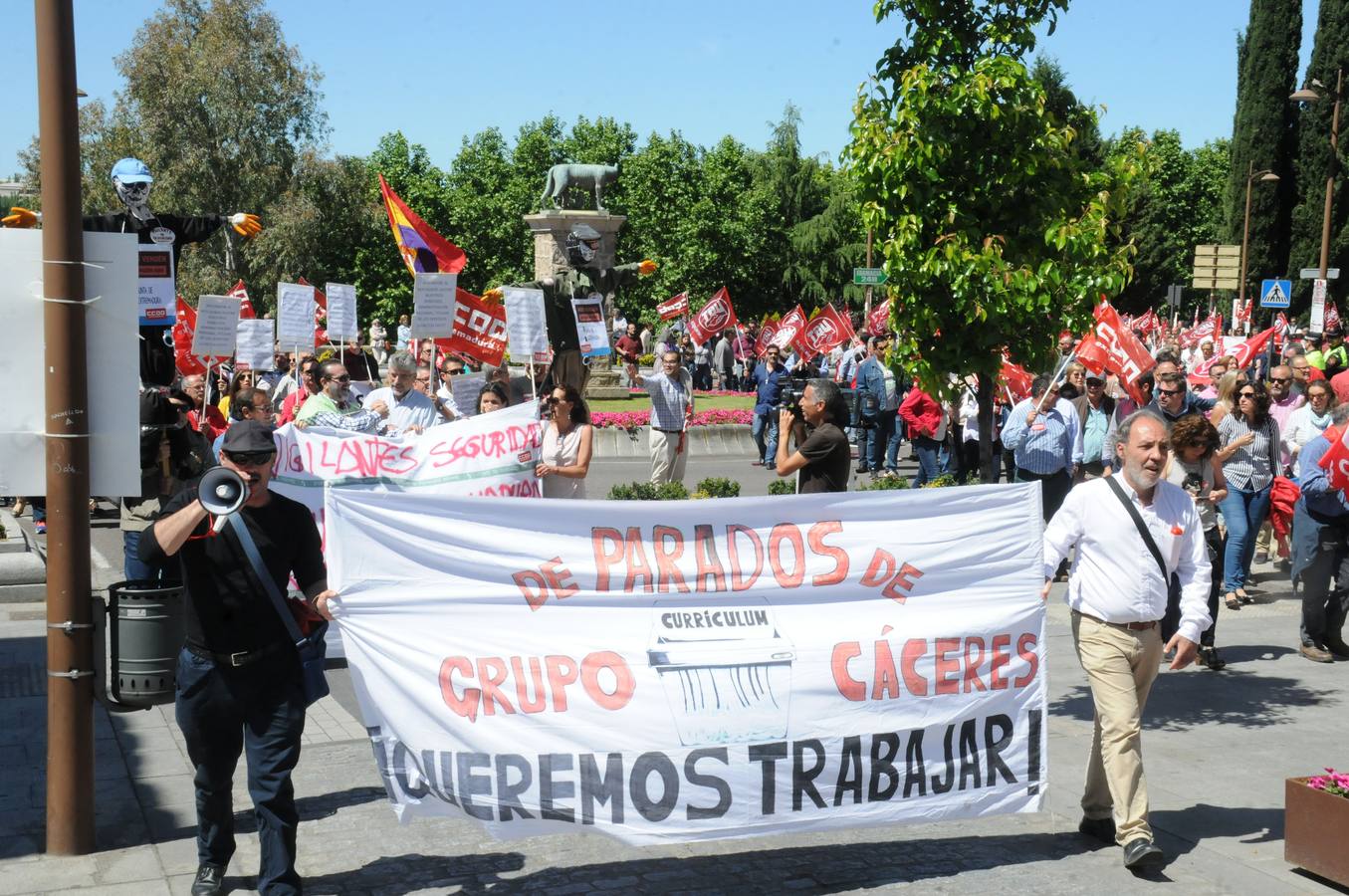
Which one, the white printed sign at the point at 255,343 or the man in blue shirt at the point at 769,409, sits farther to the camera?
the man in blue shirt at the point at 769,409

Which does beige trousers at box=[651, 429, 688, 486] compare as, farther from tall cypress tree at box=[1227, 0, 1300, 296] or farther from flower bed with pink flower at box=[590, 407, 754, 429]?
tall cypress tree at box=[1227, 0, 1300, 296]

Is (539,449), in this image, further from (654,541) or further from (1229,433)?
(1229,433)

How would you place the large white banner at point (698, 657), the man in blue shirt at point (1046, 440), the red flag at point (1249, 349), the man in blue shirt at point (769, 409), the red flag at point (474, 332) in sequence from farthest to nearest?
the man in blue shirt at point (769, 409), the red flag at point (1249, 349), the red flag at point (474, 332), the man in blue shirt at point (1046, 440), the large white banner at point (698, 657)

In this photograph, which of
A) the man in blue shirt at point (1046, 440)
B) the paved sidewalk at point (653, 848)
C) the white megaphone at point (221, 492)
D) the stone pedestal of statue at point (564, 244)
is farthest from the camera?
the stone pedestal of statue at point (564, 244)

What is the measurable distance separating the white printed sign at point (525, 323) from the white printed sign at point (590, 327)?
0.92 metres

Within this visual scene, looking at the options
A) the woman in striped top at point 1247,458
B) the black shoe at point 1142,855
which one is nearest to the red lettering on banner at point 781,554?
the black shoe at point 1142,855

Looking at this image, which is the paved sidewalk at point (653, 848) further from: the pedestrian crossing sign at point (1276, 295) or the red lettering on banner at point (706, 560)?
the pedestrian crossing sign at point (1276, 295)

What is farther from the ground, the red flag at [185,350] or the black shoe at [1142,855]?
the red flag at [185,350]

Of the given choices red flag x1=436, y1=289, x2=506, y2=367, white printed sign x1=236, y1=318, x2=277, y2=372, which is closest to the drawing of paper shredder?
red flag x1=436, y1=289, x2=506, y2=367

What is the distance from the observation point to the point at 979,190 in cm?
802

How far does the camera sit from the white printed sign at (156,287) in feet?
31.1

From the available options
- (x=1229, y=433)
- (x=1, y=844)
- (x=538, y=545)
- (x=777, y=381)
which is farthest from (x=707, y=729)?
(x=777, y=381)

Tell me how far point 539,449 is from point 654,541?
13.2 ft

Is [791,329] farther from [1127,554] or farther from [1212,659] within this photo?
[1127,554]
